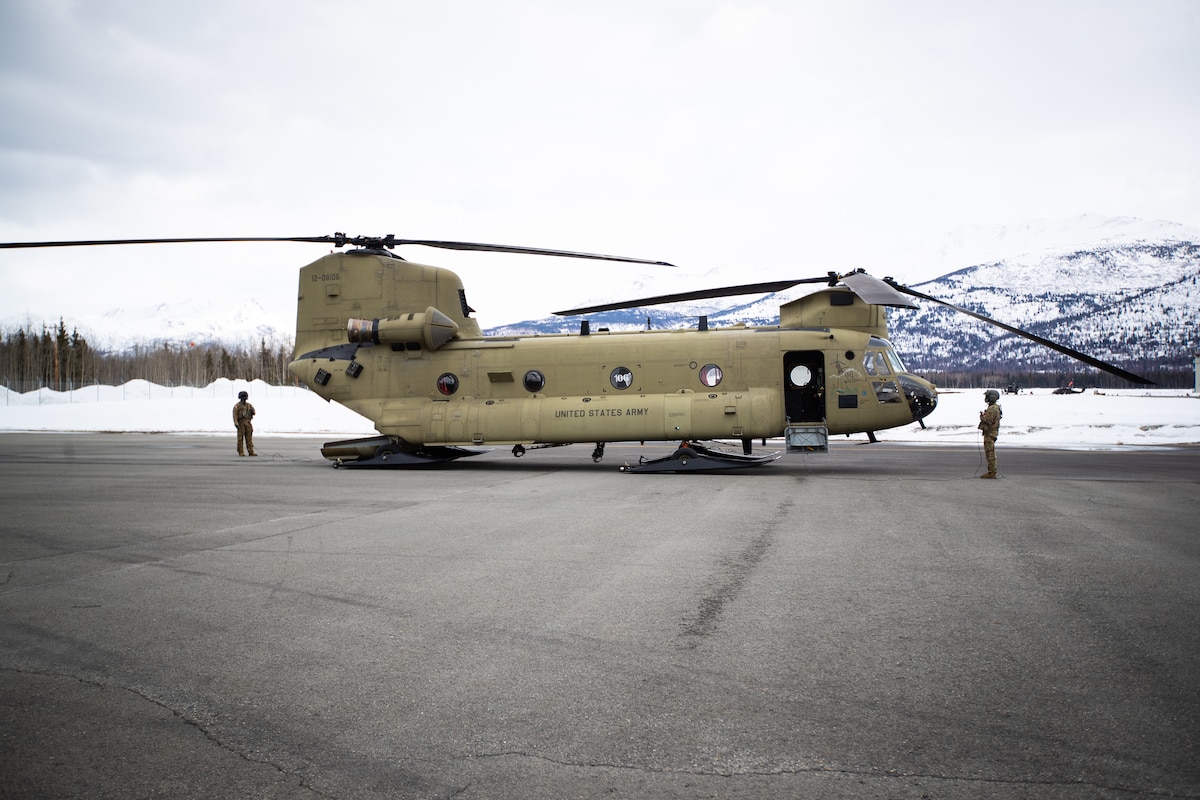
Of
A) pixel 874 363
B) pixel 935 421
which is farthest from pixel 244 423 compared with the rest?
pixel 935 421

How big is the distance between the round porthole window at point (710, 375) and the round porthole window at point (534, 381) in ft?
11.0

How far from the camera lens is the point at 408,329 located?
16.8 m

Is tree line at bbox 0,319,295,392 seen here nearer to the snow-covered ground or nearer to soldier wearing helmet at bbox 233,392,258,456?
the snow-covered ground

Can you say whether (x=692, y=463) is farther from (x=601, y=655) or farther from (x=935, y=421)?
(x=935, y=421)

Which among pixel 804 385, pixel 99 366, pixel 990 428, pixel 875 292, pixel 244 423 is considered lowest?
pixel 990 428

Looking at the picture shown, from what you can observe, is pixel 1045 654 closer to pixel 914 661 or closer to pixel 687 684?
pixel 914 661

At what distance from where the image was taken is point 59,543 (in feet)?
25.5

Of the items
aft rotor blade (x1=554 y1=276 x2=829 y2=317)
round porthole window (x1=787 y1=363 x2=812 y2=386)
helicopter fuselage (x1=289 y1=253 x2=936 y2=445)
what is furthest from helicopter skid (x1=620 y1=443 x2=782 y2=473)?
aft rotor blade (x1=554 y1=276 x2=829 y2=317)

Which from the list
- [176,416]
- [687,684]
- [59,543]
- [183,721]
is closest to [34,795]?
[183,721]

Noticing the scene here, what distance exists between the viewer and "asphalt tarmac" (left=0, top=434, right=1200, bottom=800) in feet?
10.1

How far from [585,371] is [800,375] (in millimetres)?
4378

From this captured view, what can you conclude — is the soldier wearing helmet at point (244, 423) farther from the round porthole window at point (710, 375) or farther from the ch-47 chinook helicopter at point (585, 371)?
the round porthole window at point (710, 375)

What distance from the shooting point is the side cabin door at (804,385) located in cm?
1544

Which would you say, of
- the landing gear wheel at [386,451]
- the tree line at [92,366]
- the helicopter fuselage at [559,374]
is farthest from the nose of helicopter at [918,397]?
the tree line at [92,366]
